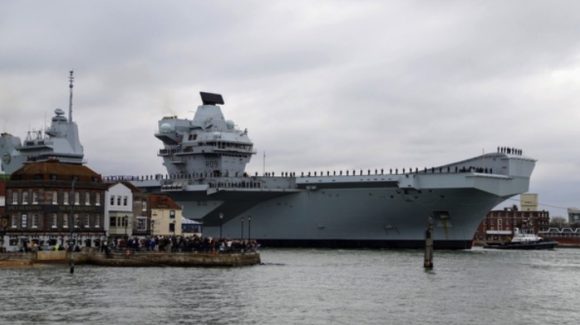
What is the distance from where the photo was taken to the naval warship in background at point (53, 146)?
3752 inches

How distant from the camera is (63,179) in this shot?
63062mm

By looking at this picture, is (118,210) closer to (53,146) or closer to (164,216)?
(164,216)

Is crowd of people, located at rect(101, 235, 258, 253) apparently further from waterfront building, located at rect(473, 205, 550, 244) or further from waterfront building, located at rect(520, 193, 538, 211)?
waterfront building, located at rect(520, 193, 538, 211)

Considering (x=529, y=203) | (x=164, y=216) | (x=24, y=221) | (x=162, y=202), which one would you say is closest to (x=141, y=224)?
(x=164, y=216)

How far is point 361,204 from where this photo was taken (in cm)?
7588

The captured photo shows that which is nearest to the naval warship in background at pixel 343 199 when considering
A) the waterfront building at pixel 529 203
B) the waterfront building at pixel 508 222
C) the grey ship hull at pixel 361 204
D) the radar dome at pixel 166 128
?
the grey ship hull at pixel 361 204

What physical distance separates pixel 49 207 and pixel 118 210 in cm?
788

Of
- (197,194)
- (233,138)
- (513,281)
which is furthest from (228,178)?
(513,281)

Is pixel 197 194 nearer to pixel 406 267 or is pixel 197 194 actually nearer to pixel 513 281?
pixel 406 267

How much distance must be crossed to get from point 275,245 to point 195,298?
46.6 metres

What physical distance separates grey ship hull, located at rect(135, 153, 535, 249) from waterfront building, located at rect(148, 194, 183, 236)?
1789 mm

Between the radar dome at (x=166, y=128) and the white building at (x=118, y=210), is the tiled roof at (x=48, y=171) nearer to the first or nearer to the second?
the white building at (x=118, y=210)

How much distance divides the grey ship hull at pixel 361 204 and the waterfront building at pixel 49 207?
16.0m

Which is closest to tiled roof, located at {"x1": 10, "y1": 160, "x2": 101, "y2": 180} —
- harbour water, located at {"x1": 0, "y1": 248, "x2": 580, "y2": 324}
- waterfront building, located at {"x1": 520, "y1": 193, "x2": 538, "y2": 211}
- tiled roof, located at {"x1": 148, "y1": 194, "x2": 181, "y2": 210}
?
harbour water, located at {"x1": 0, "y1": 248, "x2": 580, "y2": 324}
